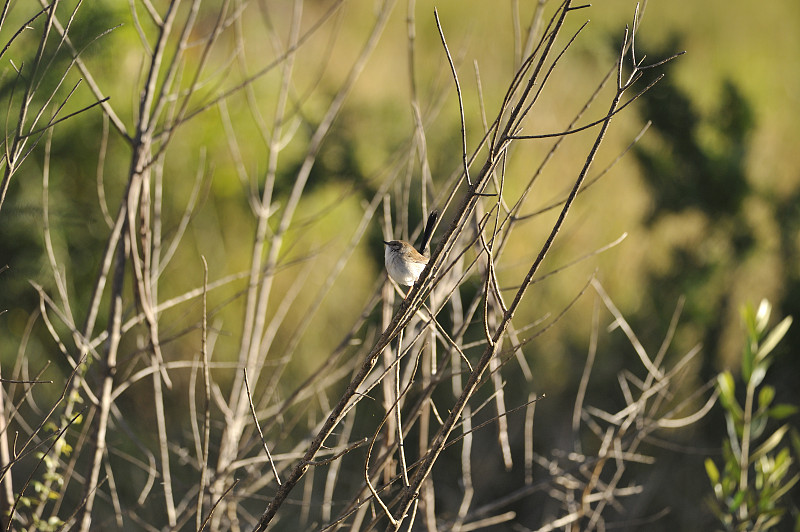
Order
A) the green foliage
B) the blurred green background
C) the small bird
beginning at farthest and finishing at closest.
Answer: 1. the blurred green background
2. the green foliage
3. the small bird

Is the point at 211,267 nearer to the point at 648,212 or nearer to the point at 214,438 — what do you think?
the point at 214,438

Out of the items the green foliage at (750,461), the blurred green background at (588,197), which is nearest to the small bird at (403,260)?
the green foliage at (750,461)

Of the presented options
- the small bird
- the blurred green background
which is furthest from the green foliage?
→ the blurred green background

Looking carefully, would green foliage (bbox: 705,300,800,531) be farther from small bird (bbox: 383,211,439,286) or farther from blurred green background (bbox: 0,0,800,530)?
blurred green background (bbox: 0,0,800,530)

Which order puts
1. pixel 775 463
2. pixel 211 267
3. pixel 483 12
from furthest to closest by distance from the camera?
1. pixel 483 12
2. pixel 211 267
3. pixel 775 463

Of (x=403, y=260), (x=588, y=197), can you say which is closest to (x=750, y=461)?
(x=403, y=260)

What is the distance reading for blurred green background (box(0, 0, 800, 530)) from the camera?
4.29 metres

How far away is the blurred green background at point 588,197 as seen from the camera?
4285mm

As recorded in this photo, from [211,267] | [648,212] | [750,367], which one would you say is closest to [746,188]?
[648,212]

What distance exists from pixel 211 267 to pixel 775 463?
3.64 meters

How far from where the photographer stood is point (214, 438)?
4.37 metres

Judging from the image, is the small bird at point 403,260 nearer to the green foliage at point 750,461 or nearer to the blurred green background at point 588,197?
the green foliage at point 750,461

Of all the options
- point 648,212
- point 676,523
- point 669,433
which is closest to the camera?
point 676,523

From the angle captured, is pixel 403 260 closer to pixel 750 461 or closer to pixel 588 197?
pixel 750 461
